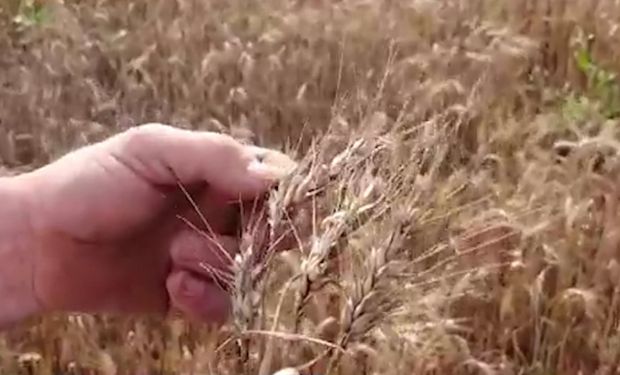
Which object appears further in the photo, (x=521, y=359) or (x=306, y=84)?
(x=306, y=84)

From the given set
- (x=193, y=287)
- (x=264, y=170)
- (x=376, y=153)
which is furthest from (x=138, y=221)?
(x=376, y=153)

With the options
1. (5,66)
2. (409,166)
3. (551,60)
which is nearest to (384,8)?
(551,60)

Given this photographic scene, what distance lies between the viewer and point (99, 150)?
1.58 metres

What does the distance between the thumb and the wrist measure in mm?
140

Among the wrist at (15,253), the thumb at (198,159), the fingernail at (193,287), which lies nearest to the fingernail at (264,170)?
the thumb at (198,159)

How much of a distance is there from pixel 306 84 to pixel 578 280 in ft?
3.19

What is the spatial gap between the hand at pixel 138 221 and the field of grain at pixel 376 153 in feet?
0.34

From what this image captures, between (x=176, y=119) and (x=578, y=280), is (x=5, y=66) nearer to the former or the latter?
(x=176, y=119)

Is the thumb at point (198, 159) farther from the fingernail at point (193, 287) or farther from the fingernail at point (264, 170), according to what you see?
the fingernail at point (193, 287)

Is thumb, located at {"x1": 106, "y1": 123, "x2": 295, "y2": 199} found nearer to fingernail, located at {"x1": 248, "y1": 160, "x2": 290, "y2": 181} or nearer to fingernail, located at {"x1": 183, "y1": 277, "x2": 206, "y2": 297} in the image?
fingernail, located at {"x1": 248, "y1": 160, "x2": 290, "y2": 181}

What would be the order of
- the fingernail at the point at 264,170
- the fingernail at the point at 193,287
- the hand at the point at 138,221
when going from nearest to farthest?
the fingernail at the point at 264,170
the hand at the point at 138,221
the fingernail at the point at 193,287

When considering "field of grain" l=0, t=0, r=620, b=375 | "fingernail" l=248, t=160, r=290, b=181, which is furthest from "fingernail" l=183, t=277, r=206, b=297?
"fingernail" l=248, t=160, r=290, b=181

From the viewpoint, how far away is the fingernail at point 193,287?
1581 millimetres

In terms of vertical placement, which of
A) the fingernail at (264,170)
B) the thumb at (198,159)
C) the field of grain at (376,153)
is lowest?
the field of grain at (376,153)
